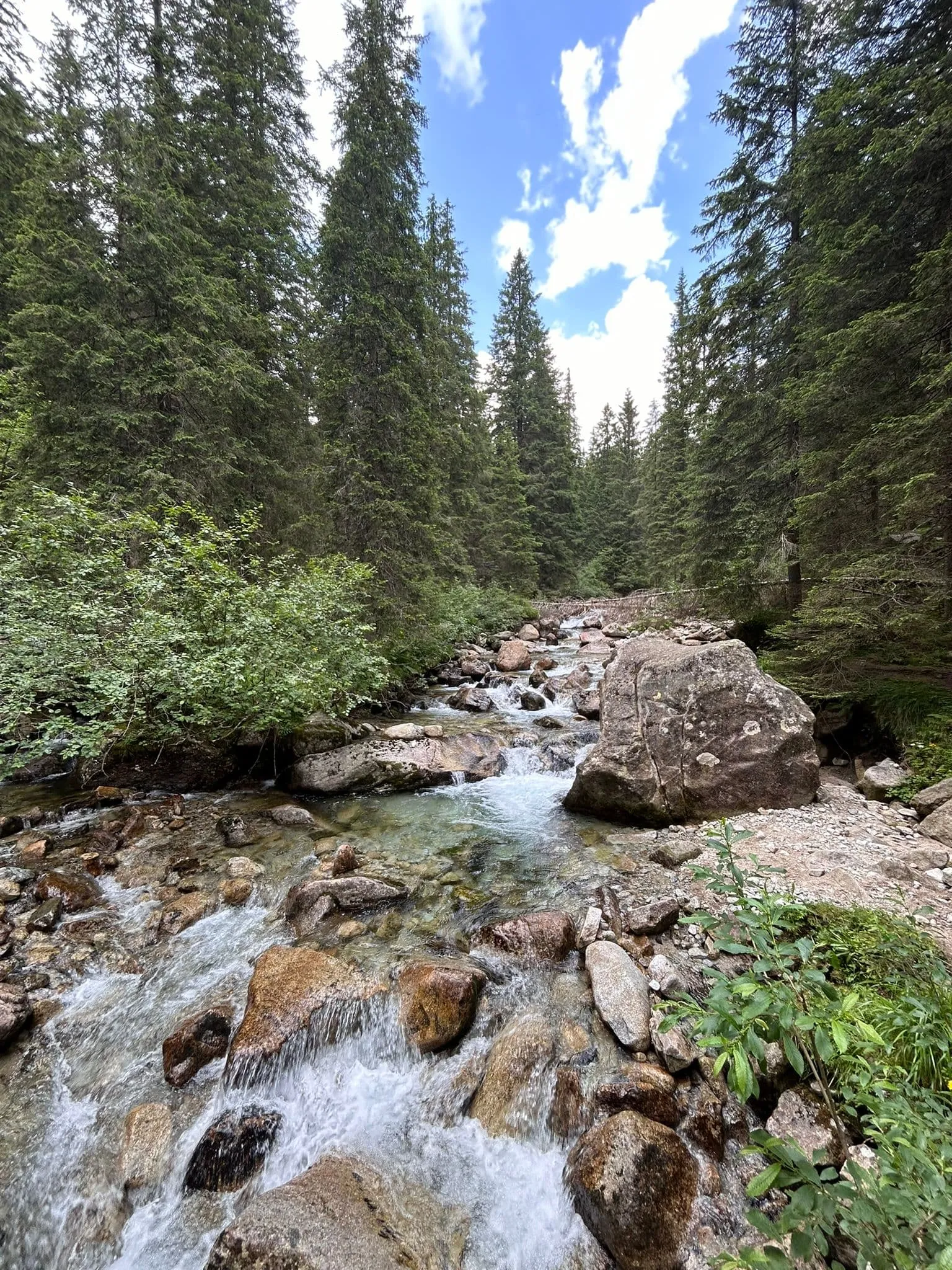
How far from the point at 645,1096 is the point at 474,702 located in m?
8.42

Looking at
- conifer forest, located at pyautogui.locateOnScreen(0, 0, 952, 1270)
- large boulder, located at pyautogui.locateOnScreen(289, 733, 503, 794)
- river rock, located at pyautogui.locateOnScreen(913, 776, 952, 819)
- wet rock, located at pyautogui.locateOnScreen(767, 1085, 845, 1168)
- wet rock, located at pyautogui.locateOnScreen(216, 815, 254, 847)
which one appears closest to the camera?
wet rock, located at pyautogui.locateOnScreen(767, 1085, 845, 1168)

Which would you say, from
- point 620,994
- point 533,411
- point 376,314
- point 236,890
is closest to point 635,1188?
point 620,994

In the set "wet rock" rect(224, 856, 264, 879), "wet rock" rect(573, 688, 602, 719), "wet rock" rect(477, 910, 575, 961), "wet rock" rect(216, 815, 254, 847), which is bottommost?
"wet rock" rect(477, 910, 575, 961)

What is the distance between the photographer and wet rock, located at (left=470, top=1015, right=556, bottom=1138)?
9.39 feet

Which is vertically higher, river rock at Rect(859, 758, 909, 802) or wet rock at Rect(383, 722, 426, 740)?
wet rock at Rect(383, 722, 426, 740)

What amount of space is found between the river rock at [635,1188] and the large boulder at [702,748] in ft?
11.7

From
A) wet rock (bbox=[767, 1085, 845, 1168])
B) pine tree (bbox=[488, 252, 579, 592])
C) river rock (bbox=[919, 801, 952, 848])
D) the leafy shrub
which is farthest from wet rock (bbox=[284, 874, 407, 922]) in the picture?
pine tree (bbox=[488, 252, 579, 592])

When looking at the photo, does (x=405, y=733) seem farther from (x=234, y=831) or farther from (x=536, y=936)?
(x=536, y=936)

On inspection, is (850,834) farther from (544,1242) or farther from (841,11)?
Answer: (841,11)

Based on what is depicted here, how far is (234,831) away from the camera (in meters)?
5.87

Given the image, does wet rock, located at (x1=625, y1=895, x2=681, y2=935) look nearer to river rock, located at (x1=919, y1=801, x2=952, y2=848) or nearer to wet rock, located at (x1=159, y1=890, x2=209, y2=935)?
river rock, located at (x1=919, y1=801, x2=952, y2=848)

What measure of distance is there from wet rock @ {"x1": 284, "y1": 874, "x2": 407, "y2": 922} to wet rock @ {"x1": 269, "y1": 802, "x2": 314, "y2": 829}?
1.50m

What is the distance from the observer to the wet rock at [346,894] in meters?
4.55

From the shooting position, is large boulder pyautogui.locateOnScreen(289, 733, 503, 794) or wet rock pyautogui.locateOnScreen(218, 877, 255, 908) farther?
large boulder pyautogui.locateOnScreen(289, 733, 503, 794)
